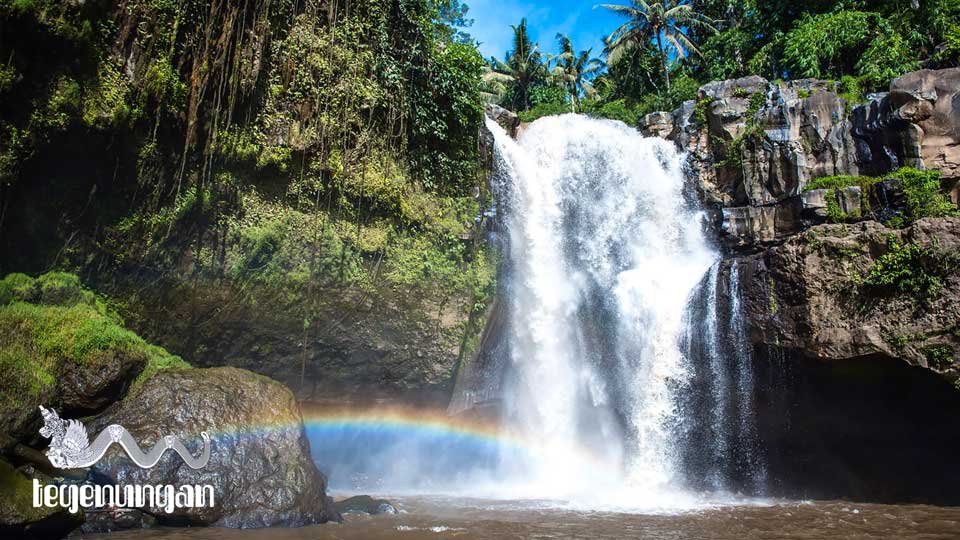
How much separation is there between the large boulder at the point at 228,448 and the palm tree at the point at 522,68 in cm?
2928

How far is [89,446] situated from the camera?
801 cm

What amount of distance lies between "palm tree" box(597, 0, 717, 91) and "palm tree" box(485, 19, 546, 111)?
445cm

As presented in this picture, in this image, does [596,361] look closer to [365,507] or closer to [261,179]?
[365,507]

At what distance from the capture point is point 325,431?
1366cm

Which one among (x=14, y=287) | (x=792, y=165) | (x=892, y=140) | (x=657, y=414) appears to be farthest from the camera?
(x=792, y=165)

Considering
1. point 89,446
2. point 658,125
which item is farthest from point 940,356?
point 89,446

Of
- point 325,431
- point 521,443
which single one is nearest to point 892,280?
point 521,443

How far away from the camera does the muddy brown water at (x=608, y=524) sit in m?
7.79

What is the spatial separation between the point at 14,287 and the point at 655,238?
1409 cm

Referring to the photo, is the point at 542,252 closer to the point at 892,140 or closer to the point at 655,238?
the point at 655,238

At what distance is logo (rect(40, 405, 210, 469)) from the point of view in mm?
7879

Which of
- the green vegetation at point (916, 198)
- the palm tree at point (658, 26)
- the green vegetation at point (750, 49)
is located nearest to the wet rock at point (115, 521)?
the green vegetation at point (916, 198)

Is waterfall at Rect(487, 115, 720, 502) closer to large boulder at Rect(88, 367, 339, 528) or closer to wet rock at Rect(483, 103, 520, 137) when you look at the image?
wet rock at Rect(483, 103, 520, 137)

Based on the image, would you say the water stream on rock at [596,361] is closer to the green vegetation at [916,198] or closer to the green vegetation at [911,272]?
the green vegetation at [911,272]
